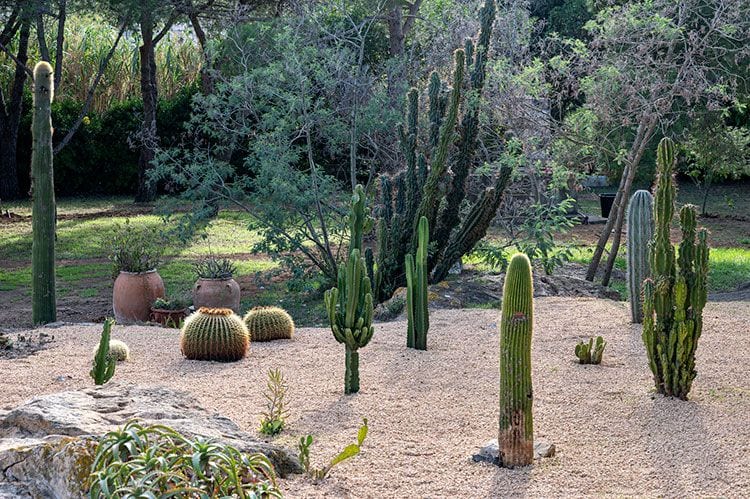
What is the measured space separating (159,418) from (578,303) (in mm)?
5668

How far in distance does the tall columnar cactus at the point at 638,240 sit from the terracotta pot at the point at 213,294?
166 inches

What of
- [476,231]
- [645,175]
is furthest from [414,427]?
[645,175]

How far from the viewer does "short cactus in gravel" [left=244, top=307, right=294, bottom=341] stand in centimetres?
802

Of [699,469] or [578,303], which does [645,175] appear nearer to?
[578,303]

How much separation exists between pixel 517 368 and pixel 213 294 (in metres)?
6.18

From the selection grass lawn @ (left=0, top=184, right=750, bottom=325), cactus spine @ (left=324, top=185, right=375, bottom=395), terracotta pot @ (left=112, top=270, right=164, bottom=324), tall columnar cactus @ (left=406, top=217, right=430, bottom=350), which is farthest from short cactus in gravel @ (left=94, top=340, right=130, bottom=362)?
grass lawn @ (left=0, top=184, right=750, bottom=325)

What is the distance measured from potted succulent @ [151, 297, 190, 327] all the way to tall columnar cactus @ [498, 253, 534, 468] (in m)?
6.10

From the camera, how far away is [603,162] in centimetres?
1683

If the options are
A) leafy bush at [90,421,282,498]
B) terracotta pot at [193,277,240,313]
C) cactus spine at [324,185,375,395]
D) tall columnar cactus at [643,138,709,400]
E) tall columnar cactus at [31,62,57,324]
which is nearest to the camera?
leafy bush at [90,421,282,498]

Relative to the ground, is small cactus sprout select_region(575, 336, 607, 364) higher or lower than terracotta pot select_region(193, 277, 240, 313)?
higher

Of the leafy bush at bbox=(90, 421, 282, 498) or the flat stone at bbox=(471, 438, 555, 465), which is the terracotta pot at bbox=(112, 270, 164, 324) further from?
the leafy bush at bbox=(90, 421, 282, 498)

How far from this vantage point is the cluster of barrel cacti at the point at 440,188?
10305mm

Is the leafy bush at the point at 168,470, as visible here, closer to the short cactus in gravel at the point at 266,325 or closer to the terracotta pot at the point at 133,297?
the short cactus in gravel at the point at 266,325

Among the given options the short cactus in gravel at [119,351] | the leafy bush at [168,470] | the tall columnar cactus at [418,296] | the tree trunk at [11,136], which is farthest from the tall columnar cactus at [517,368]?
the tree trunk at [11,136]
